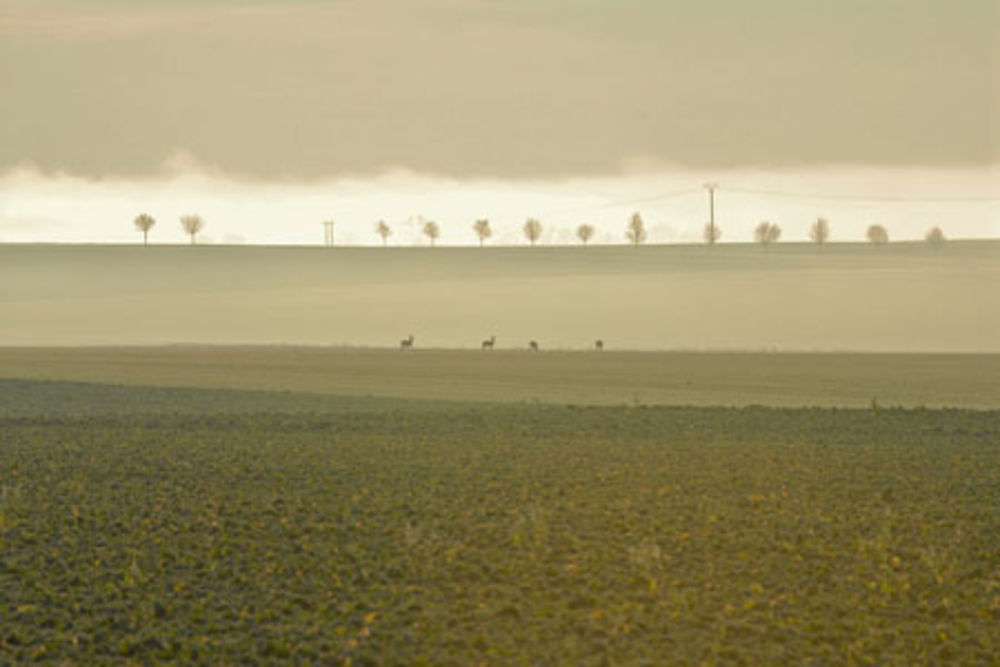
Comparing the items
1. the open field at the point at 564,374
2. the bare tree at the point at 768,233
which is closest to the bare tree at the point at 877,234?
the bare tree at the point at 768,233

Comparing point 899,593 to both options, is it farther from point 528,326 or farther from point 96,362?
point 528,326

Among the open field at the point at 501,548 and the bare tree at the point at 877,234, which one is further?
the bare tree at the point at 877,234

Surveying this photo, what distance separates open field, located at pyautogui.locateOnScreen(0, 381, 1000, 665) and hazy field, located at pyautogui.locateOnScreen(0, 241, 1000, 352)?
42118 millimetres

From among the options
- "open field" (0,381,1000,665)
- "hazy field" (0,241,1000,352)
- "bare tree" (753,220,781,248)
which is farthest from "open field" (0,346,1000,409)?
"bare tree" (753,220,781,248)

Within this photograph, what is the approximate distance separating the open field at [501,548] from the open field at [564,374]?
11.5m

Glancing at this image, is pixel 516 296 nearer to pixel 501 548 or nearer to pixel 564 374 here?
pixel 564 374

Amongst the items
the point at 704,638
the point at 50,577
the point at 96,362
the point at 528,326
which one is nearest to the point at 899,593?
the point at 704,638

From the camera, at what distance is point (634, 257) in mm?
113750

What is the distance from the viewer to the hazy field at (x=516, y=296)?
72.1 meters

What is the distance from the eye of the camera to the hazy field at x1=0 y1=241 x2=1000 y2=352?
7206 centimetres

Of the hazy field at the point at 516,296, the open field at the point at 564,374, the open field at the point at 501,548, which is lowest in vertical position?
the open field at the point at 501,548

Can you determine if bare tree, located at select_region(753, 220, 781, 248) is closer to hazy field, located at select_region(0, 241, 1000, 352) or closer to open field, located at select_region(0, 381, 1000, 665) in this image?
hazy field, located at select_region(0, 241, 1000, 352)

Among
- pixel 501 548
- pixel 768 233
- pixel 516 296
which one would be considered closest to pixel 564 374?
pixel 501 548

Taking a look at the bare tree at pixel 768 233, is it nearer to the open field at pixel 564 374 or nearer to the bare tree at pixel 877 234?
the bare tree at pixel 877 234
